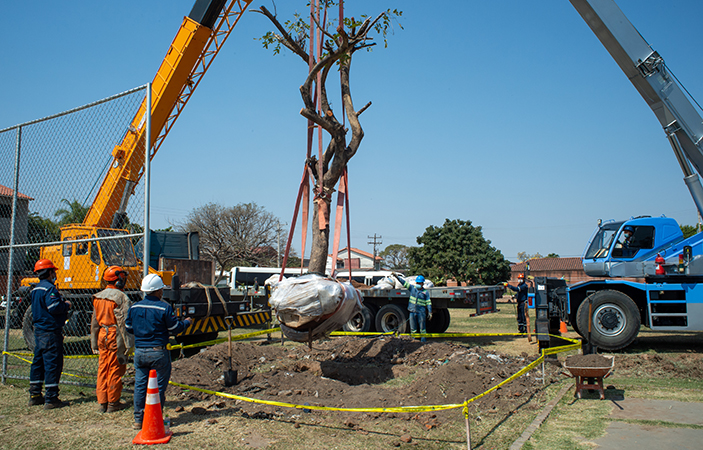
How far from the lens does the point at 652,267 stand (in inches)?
407

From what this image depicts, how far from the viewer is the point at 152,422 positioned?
4855 mm

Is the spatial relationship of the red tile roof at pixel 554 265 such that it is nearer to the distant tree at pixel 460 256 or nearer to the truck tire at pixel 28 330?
the distant tree at pixel 460 256

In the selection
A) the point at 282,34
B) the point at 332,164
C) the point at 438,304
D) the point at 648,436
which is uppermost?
the point at 282,34

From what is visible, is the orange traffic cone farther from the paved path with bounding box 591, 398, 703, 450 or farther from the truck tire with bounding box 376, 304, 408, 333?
the truck tire with bounding box 376, 304, 408, 333

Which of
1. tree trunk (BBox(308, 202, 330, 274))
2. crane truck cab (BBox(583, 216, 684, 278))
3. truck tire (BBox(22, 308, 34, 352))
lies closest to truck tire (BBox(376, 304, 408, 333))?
crane truck cab (BBox(583, 216, 684, 278))

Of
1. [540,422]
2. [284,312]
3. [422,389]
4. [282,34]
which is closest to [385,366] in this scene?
[422,389]

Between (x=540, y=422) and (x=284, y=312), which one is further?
(x=284, y=312)

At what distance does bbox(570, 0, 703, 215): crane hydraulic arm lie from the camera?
10.9m

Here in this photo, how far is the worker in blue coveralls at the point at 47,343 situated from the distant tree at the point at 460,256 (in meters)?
26.5

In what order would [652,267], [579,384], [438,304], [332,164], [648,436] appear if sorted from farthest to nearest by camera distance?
[438,304], [652,267], [332,164], [579,384], [648,436]

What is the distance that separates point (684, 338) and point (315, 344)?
8.98 metres

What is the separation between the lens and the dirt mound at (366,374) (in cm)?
662

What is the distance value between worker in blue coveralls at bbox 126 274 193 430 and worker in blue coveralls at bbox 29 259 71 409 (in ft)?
5.19

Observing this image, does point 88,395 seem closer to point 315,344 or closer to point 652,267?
point 315,344
